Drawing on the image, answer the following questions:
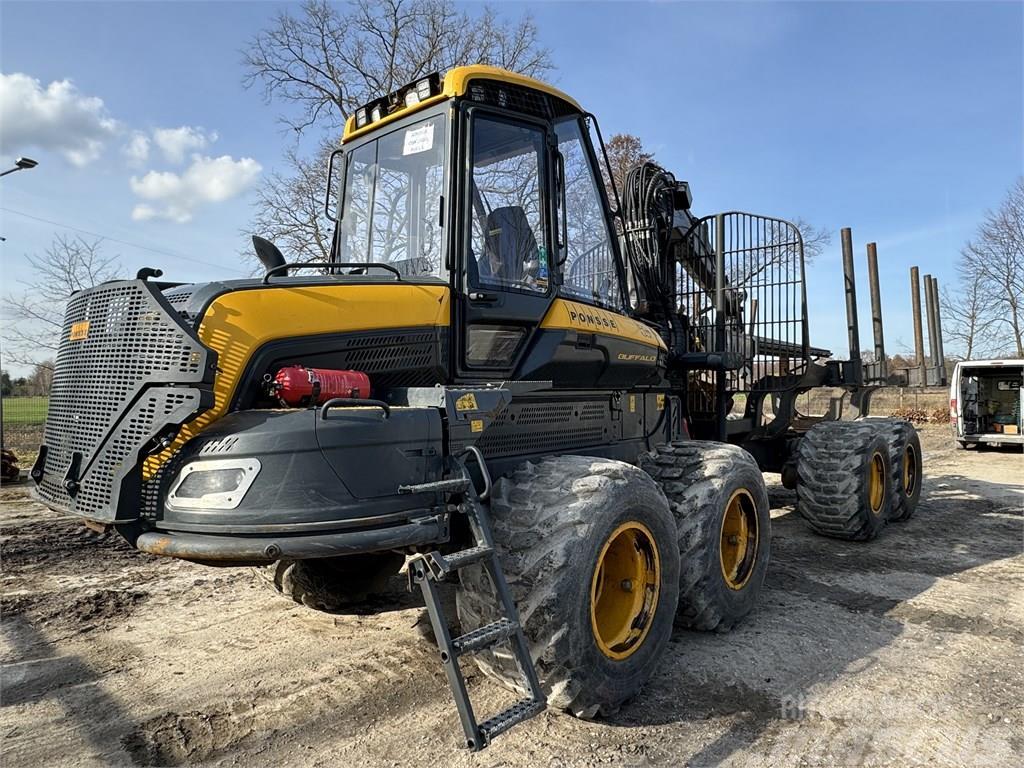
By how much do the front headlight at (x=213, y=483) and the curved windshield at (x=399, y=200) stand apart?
59.1 inches

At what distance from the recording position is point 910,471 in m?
8.63

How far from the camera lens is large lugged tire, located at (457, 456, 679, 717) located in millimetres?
3162

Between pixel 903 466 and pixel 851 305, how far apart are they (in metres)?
1.91

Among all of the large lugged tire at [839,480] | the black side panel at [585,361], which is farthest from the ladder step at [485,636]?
the large lugged tire at [839,480]

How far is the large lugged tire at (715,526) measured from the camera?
439 centimetres

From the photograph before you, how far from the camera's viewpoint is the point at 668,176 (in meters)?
7.02

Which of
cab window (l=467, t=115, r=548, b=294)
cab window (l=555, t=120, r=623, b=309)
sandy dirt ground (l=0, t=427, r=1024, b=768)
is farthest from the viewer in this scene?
cab window (l=555, t=120, r=623, b=309)

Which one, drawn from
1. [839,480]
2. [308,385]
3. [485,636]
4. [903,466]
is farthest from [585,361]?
[903,466]

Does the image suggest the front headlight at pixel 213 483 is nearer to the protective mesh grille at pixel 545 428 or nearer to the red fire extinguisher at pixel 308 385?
the red fire extinguisher at pixel 308 385

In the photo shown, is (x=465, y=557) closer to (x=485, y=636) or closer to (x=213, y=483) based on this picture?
(x=485, y=636)

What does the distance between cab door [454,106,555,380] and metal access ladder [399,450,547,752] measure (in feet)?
2.73

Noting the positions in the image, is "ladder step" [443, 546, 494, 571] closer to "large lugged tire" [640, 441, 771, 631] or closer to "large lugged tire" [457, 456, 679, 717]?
"large lugged tire" [457, 456, 679, 717]

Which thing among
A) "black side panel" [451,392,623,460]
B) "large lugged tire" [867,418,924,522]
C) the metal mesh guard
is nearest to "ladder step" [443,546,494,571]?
"black side panel" [451,392,623,460]

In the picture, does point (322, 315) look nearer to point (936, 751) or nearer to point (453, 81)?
point (453, 81)
